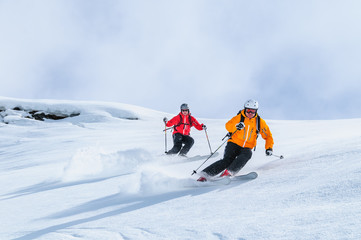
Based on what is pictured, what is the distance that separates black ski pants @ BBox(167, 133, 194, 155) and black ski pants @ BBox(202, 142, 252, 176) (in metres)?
3.24

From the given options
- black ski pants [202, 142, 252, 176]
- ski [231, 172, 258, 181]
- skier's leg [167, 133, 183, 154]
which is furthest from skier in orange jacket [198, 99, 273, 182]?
skier's leg [167, 133, 183, 154]

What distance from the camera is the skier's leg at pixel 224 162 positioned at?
5.30m

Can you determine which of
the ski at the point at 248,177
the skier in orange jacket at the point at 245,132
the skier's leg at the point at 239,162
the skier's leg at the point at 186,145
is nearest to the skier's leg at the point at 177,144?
the skier's leg at the point at 186,145

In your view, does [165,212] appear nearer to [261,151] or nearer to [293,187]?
[293,187]

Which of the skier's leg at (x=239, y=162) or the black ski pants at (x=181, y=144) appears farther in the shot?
the black ski pants at (x=181, y=144)

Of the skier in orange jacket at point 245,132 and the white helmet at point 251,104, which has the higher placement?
the white helmet at point 251,104

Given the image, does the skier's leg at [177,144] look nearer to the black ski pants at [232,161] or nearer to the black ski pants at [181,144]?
the black ski pants at [181,144]

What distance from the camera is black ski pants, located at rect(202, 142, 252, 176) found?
5.34m

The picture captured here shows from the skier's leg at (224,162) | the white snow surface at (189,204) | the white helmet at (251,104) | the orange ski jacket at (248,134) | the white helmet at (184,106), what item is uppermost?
the white helmet at (184,106)

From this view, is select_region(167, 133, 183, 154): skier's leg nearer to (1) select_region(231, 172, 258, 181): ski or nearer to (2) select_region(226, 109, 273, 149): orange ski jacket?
(2) select_region(226, 109, 273, 149): orange ski jacket

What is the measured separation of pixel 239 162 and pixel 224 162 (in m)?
0.25

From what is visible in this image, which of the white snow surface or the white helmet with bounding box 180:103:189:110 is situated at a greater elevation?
the white helmet with bounding box 180:103:189:110

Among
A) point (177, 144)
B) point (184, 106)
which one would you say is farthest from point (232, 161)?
point (184, 106)

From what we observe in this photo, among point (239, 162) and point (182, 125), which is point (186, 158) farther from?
point (239, 162)
